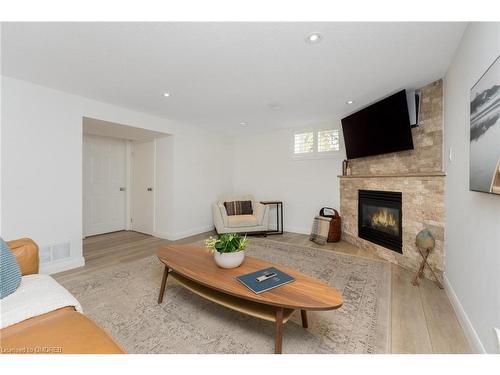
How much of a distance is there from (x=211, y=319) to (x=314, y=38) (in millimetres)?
2328

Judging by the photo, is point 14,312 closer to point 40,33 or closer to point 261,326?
point 261,326

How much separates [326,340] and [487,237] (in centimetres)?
121

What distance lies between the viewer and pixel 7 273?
1.29 m

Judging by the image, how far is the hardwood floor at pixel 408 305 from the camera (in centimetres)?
148

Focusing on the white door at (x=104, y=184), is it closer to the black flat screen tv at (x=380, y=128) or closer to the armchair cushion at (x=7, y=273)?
the armchair cushion at (x=7, y=273)

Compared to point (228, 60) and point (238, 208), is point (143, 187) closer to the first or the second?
point (238, 208)

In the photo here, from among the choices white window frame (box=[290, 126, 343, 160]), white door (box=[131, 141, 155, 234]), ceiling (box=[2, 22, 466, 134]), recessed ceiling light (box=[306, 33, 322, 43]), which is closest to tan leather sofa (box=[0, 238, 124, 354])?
ceiling (box=[2, 22, 466, 134])

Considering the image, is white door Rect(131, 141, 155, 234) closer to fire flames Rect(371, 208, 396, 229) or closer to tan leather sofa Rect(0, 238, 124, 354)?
tan leather sofa Rect(0, 238, 124, 354)

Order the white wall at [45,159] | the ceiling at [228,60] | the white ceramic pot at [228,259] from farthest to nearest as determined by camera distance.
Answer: the white wall at [45,159], the white ceramic pot at [228,259], the ceiling at [228,60]

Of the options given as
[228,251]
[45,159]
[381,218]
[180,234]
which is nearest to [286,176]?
[381,218]

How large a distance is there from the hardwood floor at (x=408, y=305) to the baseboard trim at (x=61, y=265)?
92 millimetres

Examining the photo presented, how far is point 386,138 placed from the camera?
2914 mm

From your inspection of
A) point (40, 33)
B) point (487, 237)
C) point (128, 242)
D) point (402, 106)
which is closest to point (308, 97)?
point (402, 106)

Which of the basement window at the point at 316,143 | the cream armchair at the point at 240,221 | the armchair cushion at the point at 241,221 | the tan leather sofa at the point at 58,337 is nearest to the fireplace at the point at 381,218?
the basement window at the point at 316,143
